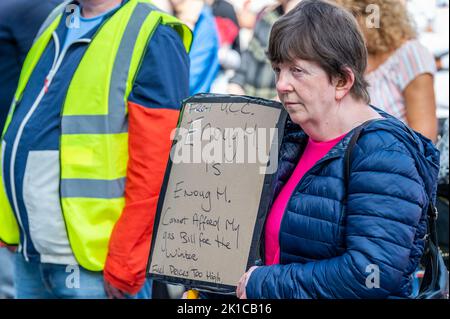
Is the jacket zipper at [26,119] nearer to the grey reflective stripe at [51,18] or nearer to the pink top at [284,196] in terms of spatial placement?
the grey reflective stripe at [51,18]

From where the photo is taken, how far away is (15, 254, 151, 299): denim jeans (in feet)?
12.1

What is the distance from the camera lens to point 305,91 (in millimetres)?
2656

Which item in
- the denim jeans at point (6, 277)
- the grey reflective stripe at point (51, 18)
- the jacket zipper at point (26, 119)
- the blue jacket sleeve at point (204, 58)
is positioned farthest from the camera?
the blue jacket sleeve at point (204, 58)

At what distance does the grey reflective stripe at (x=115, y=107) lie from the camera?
11.8 ft

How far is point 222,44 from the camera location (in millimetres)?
5953

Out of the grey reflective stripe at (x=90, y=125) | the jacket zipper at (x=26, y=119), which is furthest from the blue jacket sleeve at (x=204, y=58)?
the grey reflective stripe at (x=90, y=125)

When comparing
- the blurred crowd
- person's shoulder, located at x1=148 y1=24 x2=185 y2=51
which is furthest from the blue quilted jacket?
the blurred crowd

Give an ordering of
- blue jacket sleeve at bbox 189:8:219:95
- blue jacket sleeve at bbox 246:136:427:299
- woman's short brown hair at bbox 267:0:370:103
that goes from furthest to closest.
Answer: blue jacket sleeve at bbox 189:8:219:95
woman's short brown hair at bbox 267:0:370:103
blue jacket sleeve at bbox 246:136:427:299

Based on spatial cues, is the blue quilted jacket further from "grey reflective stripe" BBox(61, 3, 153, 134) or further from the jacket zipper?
the jacket zipper

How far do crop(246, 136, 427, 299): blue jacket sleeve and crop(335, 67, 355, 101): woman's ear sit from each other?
20 cm

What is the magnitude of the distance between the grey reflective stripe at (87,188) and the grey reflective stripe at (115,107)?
0.63 feet

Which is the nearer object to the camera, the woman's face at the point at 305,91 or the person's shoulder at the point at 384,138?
the person's shoulder at the point at 384,138

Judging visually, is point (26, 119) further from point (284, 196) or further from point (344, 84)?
point (344, 84)

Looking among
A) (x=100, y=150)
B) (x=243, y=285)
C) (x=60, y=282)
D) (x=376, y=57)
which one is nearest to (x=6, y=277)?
(x=60, y=282)
